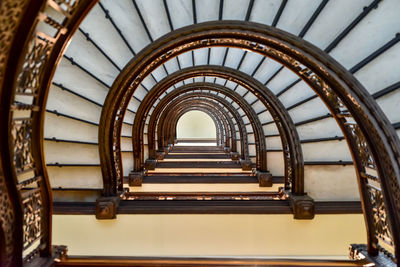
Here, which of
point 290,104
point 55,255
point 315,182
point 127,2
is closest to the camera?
point 55,255

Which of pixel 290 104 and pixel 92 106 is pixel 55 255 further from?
pixel 290 104

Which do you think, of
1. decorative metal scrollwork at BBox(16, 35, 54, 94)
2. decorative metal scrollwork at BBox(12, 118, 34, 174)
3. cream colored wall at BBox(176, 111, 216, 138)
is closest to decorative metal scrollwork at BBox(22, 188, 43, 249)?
decorative metal scrollwork at BBox(12, 118, 34, 174)

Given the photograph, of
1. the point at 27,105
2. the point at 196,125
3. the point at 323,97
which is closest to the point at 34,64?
the point at 27,105

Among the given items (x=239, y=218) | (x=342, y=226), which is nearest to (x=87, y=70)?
(x=239, y=218)

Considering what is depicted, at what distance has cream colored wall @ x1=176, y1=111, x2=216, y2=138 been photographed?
76.8 ft

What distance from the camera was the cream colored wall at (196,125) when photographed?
23406 millimetres

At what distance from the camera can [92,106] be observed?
4.57 m

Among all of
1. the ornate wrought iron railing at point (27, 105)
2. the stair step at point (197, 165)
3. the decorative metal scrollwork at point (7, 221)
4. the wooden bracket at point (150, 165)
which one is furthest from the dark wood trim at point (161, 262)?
the stair step at point (197, 165)

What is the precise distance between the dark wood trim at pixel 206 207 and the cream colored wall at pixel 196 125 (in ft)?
62.3

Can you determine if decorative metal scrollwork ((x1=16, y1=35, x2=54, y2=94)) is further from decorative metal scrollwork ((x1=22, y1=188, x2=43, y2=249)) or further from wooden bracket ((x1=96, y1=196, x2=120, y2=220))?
wooden bracket ((x1=96, y1=196, x2=120, y2=220))

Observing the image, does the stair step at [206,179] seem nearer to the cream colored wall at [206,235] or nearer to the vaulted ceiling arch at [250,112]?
the vaulted ceiling arch at [250,112]

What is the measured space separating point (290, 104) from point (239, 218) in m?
2.47

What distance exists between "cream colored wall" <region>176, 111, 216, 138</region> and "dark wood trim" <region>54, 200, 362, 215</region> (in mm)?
18999

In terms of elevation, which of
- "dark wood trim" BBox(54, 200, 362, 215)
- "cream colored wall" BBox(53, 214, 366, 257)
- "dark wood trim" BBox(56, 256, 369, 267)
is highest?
"dark wood trim" BBox(56, 256, 369, 267)
